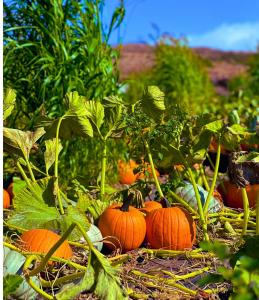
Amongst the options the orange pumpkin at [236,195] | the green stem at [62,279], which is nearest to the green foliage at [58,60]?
the orange pumpkin at [236,195]

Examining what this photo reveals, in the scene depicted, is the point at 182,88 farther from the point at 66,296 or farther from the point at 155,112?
the point at 66,296

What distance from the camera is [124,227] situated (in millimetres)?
2369

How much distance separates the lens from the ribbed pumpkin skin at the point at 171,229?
7.82ft

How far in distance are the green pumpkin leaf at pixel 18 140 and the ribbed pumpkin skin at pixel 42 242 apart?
0.35m

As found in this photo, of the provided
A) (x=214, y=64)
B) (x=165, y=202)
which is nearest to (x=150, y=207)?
(x=165, y=202)

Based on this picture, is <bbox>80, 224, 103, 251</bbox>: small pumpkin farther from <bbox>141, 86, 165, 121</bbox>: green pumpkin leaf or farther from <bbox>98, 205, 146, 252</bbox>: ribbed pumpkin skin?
<bbox>141, 86, 165, 121</bbox>: green pumpkin leaf

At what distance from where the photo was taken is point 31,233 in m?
2.15

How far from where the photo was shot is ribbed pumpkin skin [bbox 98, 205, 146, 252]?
238 cm

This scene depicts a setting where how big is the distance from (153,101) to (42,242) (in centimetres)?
80

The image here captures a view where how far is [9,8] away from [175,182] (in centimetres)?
182

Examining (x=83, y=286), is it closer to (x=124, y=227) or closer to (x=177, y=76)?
(x=124, y=227)

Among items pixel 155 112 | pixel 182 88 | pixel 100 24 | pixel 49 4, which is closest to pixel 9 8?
pixel 49 4

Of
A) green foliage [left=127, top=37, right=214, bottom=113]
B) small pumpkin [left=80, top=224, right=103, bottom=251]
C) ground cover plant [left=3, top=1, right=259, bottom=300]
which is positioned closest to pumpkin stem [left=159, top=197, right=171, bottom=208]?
ground cover plant [left=3, top=1, right=259, bottom=300]

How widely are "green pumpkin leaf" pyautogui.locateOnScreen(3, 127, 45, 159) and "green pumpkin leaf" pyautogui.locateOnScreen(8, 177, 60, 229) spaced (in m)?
0.15
